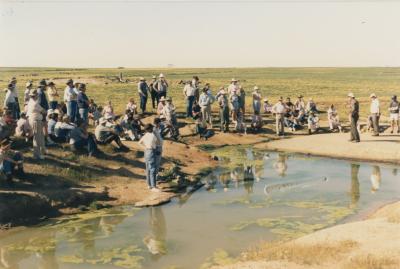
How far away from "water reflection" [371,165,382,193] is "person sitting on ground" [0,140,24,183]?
11172mm

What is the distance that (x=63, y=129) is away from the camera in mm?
17750

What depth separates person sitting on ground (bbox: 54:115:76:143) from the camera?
17641 mm

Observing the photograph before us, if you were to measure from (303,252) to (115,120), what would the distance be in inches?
549

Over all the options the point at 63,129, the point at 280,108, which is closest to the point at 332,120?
the point at 280,108

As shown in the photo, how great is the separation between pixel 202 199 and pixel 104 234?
404 centimetres

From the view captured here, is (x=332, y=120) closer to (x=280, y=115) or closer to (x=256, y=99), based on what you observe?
(x=280, y=115)

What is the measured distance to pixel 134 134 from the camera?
21.6 m

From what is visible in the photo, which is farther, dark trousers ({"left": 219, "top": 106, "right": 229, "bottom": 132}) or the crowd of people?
dark trousers ({"left": 219, "top": 106, "right": 229, "bottom": 132})

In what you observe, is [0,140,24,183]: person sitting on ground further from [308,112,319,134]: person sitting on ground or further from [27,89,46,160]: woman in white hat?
[308,112,319,134]: person sitting on ground

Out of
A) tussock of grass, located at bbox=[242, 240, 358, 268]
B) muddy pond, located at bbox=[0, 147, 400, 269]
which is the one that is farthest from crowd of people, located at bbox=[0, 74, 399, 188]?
tussock of grass, located at bbox=[242, 240, 358, 268]

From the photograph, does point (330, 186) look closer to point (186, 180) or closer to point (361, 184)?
point (361, 184)

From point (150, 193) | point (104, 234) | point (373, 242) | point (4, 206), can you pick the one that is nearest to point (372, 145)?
point (150, 193)

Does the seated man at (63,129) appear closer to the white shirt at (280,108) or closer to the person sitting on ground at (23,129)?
the person sitting on ground at (23,129)

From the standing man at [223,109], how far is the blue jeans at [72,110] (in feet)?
27.6
